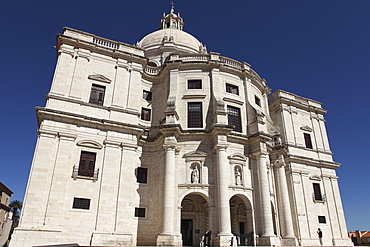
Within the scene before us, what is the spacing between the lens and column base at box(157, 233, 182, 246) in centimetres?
1955

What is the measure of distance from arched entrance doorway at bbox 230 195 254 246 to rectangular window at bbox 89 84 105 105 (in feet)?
48.6

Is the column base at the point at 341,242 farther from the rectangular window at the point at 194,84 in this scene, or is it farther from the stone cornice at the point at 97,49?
the stone cornice at the point at 97,49

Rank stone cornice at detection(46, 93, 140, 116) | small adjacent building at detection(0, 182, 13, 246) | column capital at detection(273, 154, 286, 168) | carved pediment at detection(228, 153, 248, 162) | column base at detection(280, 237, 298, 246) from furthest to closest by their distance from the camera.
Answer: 1. small adjacent building at detection(0, 182, 13, 246)
2. column capital at detection(273, 154, 286, 168)
3. column base at detection(280, 237, 298, 246)
4. carved pediment at detection(228, 153, 248, 162)
5. stone cornice at detection(46, 93, 140, 116)

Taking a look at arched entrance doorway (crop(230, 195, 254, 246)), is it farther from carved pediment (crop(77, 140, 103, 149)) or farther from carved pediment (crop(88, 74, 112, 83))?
carved pediment (crop(88, 74, 112, 83))

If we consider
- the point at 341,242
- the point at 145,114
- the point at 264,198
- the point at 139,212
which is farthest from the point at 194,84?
the point at 341,242

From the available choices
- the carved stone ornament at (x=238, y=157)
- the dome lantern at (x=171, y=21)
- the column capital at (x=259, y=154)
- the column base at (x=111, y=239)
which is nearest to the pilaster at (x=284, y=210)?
the column capital at (x=259, y=154)

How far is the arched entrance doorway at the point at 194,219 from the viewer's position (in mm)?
23281

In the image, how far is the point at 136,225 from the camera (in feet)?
71.3

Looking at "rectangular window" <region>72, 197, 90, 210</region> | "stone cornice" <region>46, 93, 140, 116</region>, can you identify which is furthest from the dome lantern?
"rectangular window" <region>72, 197, 90, 210</region>

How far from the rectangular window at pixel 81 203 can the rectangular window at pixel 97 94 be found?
8279 millimetres

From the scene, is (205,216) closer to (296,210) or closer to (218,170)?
(218,170)

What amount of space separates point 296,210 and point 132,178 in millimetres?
18101

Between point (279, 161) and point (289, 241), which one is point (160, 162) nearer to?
point (279, 161)

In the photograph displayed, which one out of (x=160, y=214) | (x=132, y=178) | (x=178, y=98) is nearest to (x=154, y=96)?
(x=178, y=98)
